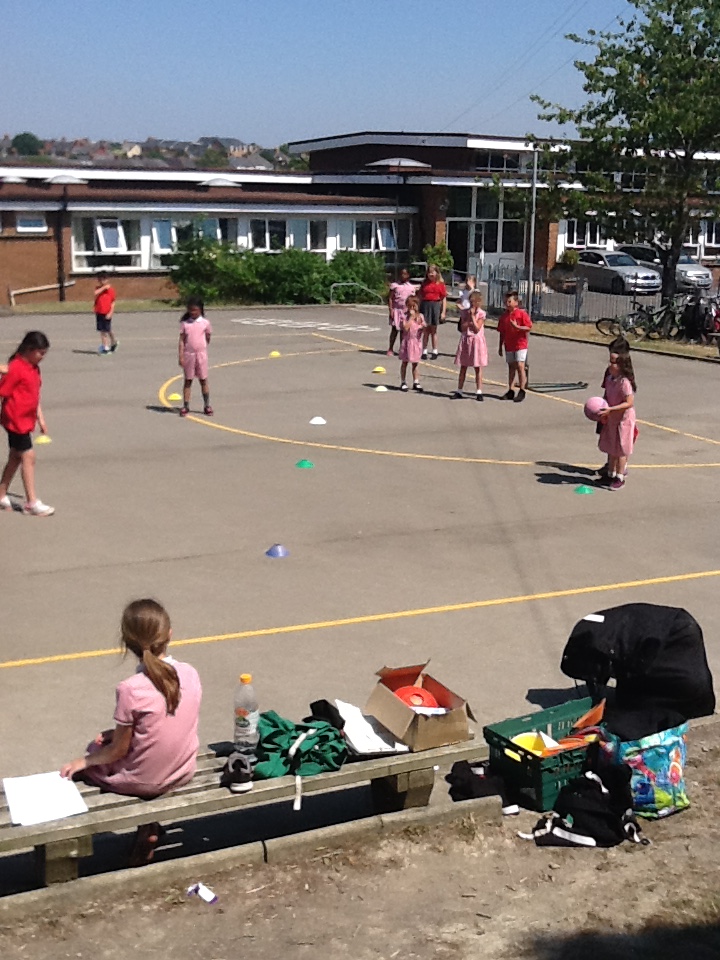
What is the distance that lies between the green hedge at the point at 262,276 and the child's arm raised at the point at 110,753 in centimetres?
3472

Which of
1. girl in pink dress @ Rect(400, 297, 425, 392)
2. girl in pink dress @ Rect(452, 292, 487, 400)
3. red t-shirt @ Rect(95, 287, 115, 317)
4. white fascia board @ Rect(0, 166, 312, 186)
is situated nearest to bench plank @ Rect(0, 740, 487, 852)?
girl in pink dress @ Rect(452, 292, 487, 400)

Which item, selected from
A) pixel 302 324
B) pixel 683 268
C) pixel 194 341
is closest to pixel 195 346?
pixel 194 341

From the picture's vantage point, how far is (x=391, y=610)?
9.26 metres

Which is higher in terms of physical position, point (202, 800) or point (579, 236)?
point (202, 800)

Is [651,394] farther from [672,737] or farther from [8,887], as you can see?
[8,887]

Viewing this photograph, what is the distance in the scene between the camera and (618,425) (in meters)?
13.4

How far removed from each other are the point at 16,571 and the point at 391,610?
3409mm

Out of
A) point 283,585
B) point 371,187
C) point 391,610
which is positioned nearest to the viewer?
point 391,610

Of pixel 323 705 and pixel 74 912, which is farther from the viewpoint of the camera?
pixel 323 705

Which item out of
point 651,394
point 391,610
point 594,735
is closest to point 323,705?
point 594,735

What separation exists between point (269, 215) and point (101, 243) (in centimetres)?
655

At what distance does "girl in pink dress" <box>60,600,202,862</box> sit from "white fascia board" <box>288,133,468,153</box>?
49659 mm

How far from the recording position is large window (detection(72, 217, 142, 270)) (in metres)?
41.0

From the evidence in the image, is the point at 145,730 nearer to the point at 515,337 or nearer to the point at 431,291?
the point at 515,337
